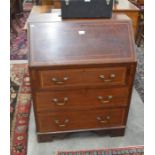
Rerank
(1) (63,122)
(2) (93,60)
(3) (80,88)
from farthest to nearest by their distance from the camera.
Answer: (1) (63,122)
(3) (80,88)
(2) (93,60)

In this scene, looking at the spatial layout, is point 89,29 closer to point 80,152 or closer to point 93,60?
point 93,60

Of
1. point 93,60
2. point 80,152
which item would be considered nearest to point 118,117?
point 80,152

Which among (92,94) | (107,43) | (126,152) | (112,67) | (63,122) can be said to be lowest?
(126,152)

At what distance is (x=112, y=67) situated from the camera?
4.81 ft

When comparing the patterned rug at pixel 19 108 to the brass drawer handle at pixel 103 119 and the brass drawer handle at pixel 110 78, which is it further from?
the brass drawer handle at pixel 110 78

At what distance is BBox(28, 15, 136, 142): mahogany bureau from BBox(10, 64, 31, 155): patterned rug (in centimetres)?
25

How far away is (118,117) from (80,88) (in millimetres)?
451

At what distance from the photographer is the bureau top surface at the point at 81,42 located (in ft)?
4.63

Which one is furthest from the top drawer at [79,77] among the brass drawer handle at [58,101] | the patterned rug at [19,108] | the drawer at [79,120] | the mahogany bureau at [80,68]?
the patterned rug at [19,108]

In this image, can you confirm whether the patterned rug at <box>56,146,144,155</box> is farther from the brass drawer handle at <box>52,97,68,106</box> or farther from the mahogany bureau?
the brass drawer handle at <box>52,97,68,106</box>

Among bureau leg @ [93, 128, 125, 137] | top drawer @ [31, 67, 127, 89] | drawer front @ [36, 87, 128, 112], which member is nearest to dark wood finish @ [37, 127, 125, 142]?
bureau leg @ [93, 128, 125, 137]

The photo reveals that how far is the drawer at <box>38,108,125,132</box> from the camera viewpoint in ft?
5.45


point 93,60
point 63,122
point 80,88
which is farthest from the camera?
point 63,122

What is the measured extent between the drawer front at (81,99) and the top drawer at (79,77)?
69 mm
